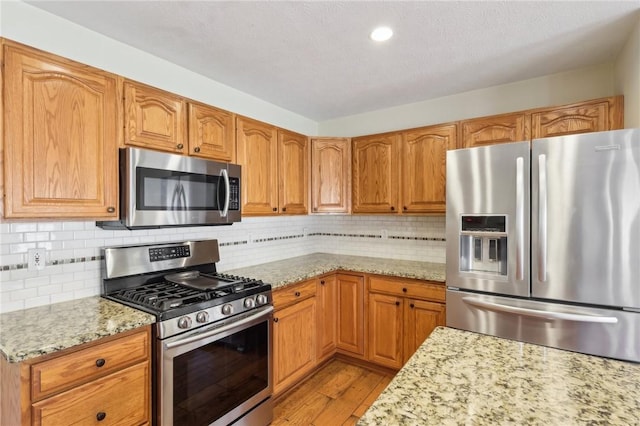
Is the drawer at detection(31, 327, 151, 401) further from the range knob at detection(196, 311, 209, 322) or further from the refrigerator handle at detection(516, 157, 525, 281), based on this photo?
the refrigerator handle at detection(516, 157, 525, 281)

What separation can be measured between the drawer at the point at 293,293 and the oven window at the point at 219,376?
10.6 inches

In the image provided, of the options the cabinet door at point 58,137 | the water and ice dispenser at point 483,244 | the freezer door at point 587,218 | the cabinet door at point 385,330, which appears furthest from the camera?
the cabinet door at point 385,330

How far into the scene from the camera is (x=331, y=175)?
10.7 ft

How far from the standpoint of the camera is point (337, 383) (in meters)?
2.69

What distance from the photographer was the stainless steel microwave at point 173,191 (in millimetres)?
1766

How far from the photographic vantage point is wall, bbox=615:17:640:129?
71.1 inches

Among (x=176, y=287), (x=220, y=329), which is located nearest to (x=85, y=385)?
(x=220, y=329)

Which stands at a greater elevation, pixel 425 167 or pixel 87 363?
pixel 425 167

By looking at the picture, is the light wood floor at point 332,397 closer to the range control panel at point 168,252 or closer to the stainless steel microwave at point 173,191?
the range control panel at point 168,252

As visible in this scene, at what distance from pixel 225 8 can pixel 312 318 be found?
2.30m

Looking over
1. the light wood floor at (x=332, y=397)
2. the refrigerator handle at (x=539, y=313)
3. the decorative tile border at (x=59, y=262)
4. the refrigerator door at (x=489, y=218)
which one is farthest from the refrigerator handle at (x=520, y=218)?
the decorative tile border at (x=59, y=262)

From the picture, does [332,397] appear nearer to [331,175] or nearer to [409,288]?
[409,288]

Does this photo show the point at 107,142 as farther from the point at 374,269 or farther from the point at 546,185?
the point at 546,185

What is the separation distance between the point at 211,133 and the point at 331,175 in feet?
4.45
